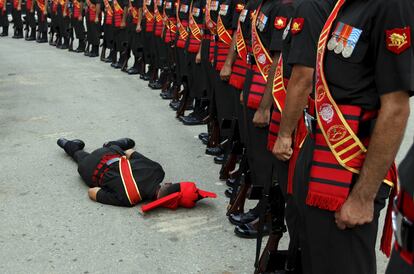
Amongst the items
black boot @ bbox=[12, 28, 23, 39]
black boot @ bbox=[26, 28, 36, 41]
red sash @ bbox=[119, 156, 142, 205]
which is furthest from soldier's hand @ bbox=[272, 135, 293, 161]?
black boot @ bbox=[12, 28, 23, 39]

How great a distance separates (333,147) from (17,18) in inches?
666

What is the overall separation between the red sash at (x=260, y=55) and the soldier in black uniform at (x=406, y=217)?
2385mm

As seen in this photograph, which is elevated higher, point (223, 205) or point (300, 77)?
point (300, 77)

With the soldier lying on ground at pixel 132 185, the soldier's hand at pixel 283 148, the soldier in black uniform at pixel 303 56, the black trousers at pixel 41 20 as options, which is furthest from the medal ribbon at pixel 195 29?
the black trousers at pixel 41 20

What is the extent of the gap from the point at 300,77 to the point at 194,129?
4.50m

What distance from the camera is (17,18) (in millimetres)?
17531

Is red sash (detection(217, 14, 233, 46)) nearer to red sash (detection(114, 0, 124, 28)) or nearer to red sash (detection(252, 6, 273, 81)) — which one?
red sash (detection(252, 6, 273, 81))

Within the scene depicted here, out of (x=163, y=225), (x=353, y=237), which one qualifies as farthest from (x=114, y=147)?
(x=353, y=237)

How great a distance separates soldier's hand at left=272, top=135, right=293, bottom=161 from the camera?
9.65ft

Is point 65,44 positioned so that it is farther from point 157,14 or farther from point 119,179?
point 119,179

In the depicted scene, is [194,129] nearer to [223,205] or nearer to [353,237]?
[223,205]

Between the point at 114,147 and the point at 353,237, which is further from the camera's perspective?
the point at 114,147

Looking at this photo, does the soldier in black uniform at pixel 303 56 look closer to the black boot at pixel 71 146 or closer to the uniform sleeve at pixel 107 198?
the uniform sleeve at pixel 107 198

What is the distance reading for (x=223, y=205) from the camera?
15.3 feet
